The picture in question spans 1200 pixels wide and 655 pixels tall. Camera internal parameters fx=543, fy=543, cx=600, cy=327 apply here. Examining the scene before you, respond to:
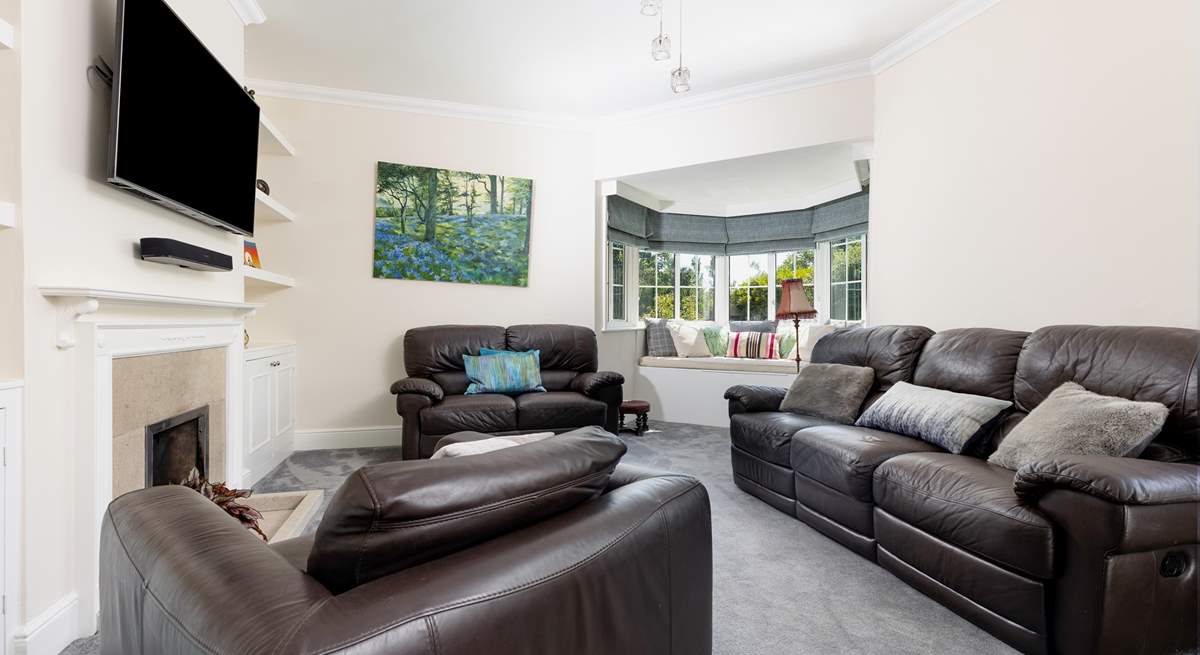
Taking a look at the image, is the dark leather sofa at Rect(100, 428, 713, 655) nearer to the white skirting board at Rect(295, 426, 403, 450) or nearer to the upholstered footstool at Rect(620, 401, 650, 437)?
the white skirting board at Rect(295, 426, 403, 450)

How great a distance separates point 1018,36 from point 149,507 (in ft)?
13.3

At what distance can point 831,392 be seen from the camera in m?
3.03

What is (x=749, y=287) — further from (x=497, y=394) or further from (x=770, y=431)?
(x=770, y=431)

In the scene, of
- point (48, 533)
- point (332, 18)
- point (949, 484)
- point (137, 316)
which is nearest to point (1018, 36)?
point (949, 484)

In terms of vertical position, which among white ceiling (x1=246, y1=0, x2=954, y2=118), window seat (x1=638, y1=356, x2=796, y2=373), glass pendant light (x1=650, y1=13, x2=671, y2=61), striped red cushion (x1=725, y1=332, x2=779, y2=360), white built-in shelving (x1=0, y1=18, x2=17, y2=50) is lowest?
window seat (x1=638, y1=356, x2=796, y2=373)

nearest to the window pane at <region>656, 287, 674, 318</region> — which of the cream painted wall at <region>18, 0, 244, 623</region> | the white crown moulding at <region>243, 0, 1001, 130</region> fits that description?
the white crown moulding at <region>243, 0, 1001, 130</region>

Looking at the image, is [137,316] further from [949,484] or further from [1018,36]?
[1018,36]

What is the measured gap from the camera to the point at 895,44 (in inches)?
140

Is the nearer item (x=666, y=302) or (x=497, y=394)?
(x=497, y=394)

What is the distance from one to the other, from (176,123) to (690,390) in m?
4.19

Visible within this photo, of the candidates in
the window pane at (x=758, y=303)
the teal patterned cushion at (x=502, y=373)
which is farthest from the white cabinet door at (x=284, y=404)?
the window pane at (x=758, y=303)

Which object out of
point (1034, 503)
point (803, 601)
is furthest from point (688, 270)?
point (1034, 503)

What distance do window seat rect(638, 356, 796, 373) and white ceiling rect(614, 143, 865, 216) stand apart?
1.73m

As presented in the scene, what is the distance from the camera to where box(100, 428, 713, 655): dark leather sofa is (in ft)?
2.32
